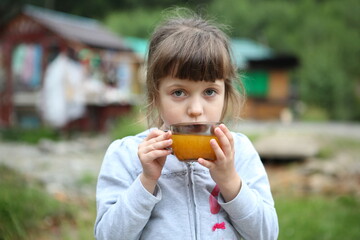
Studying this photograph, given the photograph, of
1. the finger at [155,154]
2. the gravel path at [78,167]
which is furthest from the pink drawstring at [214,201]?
the gravel path at [78,167]

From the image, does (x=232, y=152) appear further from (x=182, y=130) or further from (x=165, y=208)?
(x=165, y=208)

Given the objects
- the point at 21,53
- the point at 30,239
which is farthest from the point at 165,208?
the point at 21,53

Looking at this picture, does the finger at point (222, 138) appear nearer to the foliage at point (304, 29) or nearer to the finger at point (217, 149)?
the finger at point (217, 149)

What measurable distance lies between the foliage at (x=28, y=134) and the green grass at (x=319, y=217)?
Answer: 742cm

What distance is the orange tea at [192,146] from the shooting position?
5.04ft

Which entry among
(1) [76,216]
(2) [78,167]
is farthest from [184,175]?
(2) [78,167]

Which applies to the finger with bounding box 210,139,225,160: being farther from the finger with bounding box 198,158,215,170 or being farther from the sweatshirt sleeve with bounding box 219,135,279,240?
the sweatshirt sleeve with bounding box 219,135,279,240

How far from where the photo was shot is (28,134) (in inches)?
448

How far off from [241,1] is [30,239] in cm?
3138

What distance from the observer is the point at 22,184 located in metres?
4.08

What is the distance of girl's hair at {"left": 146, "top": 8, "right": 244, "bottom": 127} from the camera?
1.73 metres

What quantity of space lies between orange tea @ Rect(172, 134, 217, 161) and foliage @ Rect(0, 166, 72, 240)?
5.56 ft

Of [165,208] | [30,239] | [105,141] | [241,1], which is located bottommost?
[105,141]

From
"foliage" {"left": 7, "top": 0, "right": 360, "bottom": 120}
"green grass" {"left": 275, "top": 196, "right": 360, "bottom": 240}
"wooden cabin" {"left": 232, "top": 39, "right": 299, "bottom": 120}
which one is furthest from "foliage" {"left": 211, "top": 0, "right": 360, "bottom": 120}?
"green grass" {"left": 275, "top": 196, "right": 360, "bottom": 240}
